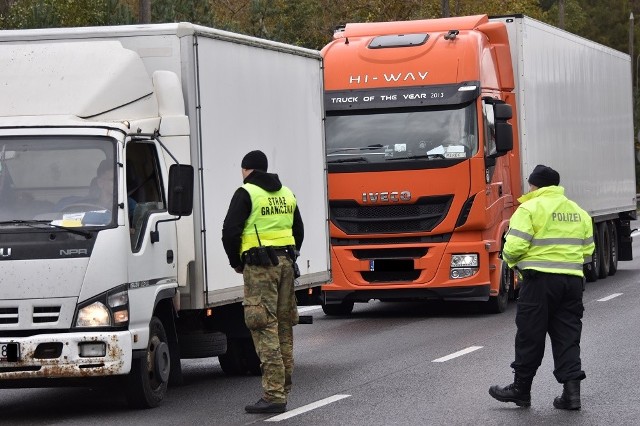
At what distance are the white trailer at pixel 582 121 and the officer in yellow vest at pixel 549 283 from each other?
9423 mm

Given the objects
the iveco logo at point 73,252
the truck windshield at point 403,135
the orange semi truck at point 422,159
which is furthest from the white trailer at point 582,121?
the iveco logo at point 73,252

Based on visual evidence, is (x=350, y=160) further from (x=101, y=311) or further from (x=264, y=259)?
(x=101, y=311)

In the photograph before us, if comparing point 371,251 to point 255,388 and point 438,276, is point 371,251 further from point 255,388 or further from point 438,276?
point 255,388

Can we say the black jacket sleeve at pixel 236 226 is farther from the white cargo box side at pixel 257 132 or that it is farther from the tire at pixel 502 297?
the tire at pixel 502 297

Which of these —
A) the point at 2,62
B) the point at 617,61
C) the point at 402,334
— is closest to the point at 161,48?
the point at 2,62

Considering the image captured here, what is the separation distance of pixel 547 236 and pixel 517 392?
1.12 meters

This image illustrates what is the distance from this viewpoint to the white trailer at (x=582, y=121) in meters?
20.7

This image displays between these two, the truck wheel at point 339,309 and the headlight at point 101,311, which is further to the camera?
the truck wheel at point 339,309

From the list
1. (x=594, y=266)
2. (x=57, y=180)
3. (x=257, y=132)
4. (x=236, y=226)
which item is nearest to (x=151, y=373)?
(x=236, y=226)

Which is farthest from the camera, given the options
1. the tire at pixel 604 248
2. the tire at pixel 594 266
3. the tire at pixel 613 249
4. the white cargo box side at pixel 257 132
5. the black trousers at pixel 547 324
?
the tire at pixel 613 249

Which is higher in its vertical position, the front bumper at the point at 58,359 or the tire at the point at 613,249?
the front bumper at the point at 58,359

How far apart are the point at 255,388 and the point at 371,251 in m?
6.60

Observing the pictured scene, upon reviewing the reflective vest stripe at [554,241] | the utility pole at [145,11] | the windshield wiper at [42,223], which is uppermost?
the utility pole at [145,11]

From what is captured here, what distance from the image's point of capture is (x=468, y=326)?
18.0 meters
